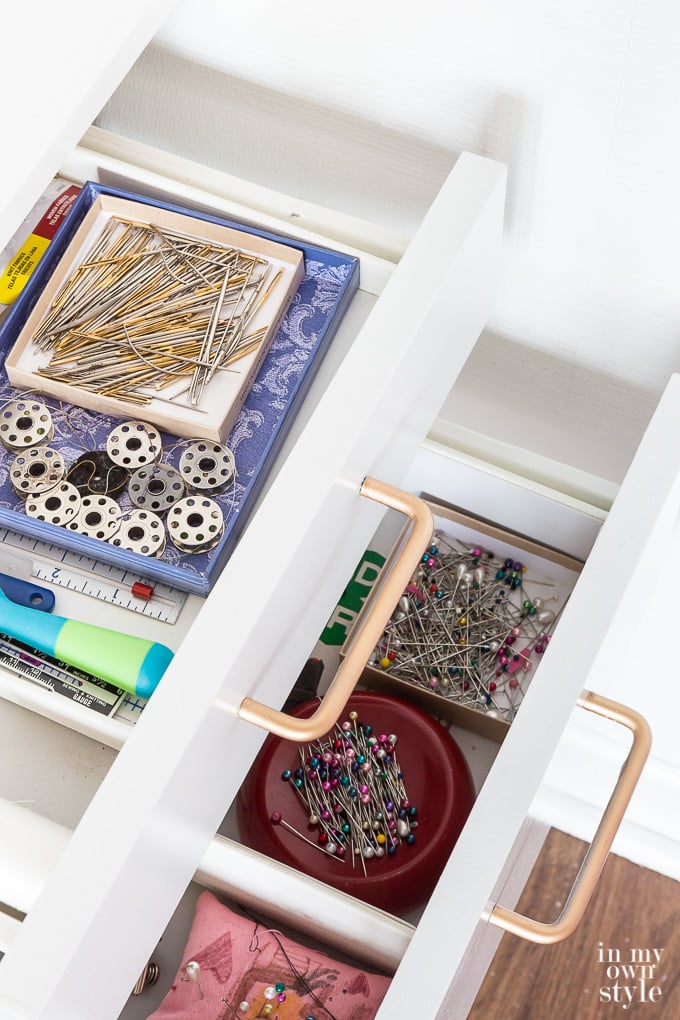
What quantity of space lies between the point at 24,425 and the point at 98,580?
0.17 metres

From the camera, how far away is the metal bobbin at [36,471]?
0.86 metres

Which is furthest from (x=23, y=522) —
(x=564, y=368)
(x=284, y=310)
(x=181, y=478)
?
(x=564, y=368)

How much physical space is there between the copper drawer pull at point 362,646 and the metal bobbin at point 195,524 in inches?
5.9

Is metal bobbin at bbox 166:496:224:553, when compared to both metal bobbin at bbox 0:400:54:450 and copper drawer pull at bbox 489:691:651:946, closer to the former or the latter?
metal bobbin at bbox 0:400:54:450

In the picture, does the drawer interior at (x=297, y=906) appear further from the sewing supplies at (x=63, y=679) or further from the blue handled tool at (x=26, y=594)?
the blue handled tool at (x=26, y=594)

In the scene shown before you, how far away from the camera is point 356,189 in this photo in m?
1.15

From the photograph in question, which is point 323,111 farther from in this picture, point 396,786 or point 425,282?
point 396,786

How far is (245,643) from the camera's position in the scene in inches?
24.8

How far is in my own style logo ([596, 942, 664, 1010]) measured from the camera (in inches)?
51.6

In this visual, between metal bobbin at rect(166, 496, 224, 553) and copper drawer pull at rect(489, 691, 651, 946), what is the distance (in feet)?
1.15

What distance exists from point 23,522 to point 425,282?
0.41m

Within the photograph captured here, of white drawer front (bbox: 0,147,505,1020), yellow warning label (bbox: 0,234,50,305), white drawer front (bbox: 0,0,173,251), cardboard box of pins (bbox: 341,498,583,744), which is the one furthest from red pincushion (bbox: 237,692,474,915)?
white drawer front (bbox: 0,0,173,251)

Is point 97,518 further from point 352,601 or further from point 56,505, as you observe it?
point 352,601

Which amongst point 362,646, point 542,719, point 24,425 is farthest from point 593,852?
point 24,425
